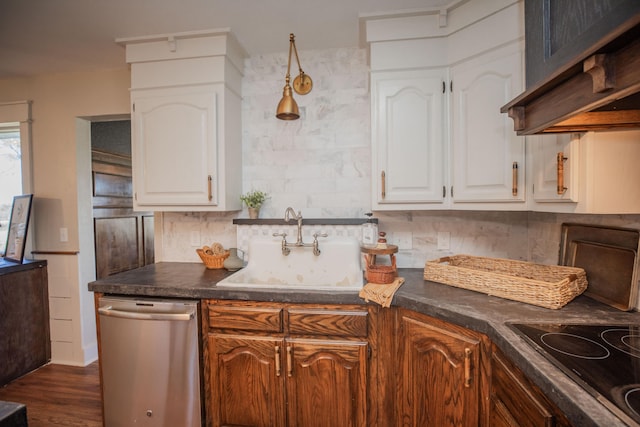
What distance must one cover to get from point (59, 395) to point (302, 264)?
2047mm

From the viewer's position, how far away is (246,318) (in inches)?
Answer: 63.3

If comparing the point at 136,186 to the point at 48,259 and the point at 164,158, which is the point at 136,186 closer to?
the point at 164,158

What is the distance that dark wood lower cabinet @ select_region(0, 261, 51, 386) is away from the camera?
2404 millimetres

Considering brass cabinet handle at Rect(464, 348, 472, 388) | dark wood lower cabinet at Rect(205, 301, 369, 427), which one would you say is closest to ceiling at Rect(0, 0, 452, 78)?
dark wood lower cabinet at Rect(205, 301, 369, 427)

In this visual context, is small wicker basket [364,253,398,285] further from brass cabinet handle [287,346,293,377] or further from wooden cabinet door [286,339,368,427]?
brass cabinet handle [287,346,293,377]

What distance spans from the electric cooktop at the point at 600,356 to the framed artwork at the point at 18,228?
3.39 metres

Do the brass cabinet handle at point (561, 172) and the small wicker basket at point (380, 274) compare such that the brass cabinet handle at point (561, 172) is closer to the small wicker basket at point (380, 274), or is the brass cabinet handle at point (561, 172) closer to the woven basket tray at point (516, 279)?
the woven basket tray at point (516, 279)

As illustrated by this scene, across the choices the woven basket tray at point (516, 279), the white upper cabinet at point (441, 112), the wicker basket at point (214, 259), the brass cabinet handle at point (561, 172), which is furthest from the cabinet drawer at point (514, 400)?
the wicker basket at point (214, 259)

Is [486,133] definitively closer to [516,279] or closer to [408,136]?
[408,136]

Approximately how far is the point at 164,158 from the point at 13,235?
170 centimetres

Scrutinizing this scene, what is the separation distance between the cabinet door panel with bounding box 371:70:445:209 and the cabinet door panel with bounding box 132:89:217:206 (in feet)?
3.43

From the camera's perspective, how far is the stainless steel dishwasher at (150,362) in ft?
5.36

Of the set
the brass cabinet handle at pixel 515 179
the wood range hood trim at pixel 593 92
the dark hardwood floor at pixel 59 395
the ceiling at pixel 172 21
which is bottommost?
the dark hardwood floor at pixel 59 395

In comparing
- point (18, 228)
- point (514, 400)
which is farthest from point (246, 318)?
point (18, 228)
